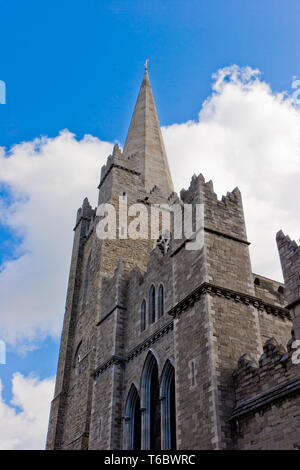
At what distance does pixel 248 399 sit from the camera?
12188 millimetres

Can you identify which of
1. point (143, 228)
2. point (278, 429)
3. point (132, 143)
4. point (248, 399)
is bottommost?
point (278, 429)

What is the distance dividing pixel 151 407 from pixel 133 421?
1271 millimetres

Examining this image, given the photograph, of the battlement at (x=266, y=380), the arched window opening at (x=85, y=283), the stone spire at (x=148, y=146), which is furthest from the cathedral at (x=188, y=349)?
the stone spire at (x=148, y=146)

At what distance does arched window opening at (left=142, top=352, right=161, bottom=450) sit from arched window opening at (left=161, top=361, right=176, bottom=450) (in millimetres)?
679

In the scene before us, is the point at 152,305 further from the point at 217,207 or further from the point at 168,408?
the point at 217,207

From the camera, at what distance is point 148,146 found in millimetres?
38125

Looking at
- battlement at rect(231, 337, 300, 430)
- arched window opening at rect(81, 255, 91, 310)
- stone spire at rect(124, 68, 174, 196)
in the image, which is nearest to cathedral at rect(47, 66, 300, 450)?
battlement at rect(231, 337, 300, 430)

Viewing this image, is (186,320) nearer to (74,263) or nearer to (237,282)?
(237,282)

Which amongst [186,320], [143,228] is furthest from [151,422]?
[143,228]

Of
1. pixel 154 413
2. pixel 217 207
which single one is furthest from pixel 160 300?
pixel 217 207

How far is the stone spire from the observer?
3509 cm

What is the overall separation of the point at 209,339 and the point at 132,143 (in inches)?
1107

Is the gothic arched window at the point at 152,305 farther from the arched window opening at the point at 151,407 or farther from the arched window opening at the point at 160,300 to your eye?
the arched window opening at the point at 151,407

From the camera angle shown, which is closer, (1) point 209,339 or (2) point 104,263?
(1) point 209,339
